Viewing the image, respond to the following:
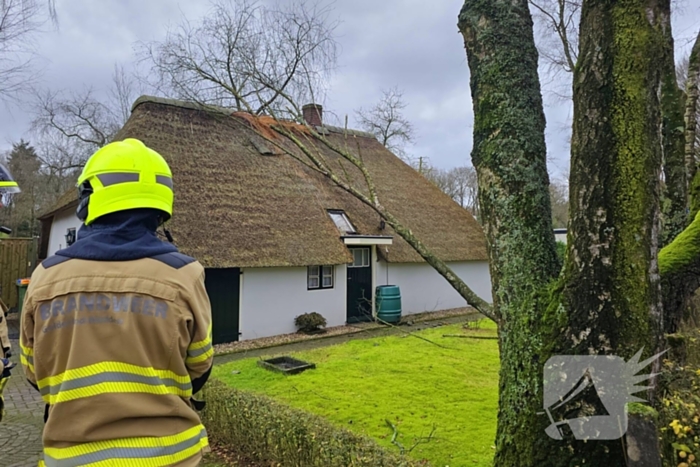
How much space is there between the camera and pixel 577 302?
6.32ft

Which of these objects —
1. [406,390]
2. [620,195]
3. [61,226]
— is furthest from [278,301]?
[620,195]

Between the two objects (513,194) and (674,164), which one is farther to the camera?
(674,164)

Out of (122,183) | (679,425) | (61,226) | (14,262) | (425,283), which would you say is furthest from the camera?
Result: (425,283)

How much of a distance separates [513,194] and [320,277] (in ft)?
31.0

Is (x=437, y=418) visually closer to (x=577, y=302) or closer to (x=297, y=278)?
(x=577, y=302)

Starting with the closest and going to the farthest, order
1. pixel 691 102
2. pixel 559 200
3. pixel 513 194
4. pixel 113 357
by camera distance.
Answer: pixel 113 357 → pixel 513 194 → pixel 691 102 → pixel 559 200

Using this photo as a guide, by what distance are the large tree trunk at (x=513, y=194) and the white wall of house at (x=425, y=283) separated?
10.3 metres

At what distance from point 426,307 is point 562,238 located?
610cm

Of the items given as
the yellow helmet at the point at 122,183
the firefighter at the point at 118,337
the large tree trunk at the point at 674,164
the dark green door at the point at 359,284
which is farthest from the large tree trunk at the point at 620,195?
the dark green door at the point at 359,284

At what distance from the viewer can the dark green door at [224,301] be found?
973 centimetres

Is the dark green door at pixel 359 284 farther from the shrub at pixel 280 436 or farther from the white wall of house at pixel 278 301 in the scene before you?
the shrub at pixel 280 436

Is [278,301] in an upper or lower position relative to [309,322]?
upper

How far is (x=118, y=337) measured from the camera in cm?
143

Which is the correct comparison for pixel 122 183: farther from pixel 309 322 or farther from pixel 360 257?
pixel 360 257
